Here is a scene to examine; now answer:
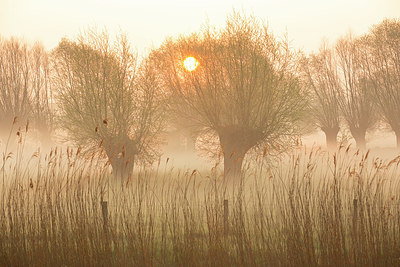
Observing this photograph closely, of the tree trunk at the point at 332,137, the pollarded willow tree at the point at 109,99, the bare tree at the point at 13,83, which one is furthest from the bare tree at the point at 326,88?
the bare tree at the point at 13,83

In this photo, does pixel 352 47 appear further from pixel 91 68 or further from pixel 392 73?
pixel 91 68

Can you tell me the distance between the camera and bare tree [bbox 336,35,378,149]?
27.6 m

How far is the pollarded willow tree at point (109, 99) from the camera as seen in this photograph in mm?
17469

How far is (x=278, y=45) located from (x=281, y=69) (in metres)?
0.96

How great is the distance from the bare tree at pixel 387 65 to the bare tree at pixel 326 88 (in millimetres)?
4166

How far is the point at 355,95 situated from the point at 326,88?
8.26 feet

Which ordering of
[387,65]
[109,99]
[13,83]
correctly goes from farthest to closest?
[13,83] → [387,65] → [109,99]

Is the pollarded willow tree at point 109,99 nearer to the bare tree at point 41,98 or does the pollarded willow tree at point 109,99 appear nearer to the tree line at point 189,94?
the tree line at point 189,94

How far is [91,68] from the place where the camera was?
1775 centimetres

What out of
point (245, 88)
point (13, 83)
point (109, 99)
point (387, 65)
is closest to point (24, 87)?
point (13, 83)

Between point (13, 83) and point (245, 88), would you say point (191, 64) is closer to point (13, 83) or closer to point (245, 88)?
point (245, 88)

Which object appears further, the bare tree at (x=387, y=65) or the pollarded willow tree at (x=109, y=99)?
the bare tree at (x=387, y=65)

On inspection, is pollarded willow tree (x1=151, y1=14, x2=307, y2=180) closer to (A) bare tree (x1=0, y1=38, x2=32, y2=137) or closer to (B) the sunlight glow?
(B) the sunlight glow

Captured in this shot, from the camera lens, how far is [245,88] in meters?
15.8
